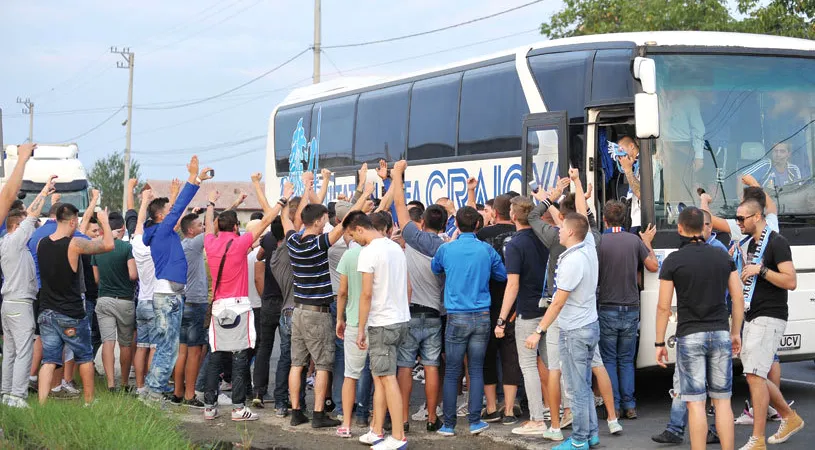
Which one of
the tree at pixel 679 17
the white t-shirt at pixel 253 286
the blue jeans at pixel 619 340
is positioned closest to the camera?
the blue jeans at pixel 619 340

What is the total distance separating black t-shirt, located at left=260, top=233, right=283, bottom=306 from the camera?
11.4 m

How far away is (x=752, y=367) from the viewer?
867 centimetres

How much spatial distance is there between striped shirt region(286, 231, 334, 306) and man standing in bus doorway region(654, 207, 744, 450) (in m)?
3.27

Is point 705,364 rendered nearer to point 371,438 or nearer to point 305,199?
point 371,438

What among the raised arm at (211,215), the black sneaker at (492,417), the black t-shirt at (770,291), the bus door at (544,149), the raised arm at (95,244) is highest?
the bus door at (544,149)

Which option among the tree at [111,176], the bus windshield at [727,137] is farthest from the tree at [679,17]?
the tree at [111,176]

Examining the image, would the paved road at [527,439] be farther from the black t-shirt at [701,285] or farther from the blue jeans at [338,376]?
the black t-shirt at [701,285]

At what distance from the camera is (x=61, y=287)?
1071cm

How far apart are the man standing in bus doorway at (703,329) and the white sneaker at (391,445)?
241 cm

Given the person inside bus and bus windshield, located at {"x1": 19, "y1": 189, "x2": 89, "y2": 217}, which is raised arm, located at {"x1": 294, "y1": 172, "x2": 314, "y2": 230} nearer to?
the person inside bus

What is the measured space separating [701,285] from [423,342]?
286 cm

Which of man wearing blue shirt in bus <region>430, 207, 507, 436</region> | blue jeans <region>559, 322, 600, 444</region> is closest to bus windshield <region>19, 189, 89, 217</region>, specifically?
man wearing blue shirt in bus <region>430, 207, 507, 436</region>

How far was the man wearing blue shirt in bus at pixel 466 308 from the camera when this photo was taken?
32.2 ft

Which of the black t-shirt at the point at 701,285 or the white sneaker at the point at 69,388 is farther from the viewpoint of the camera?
the white sneaker at the point at 69,388
